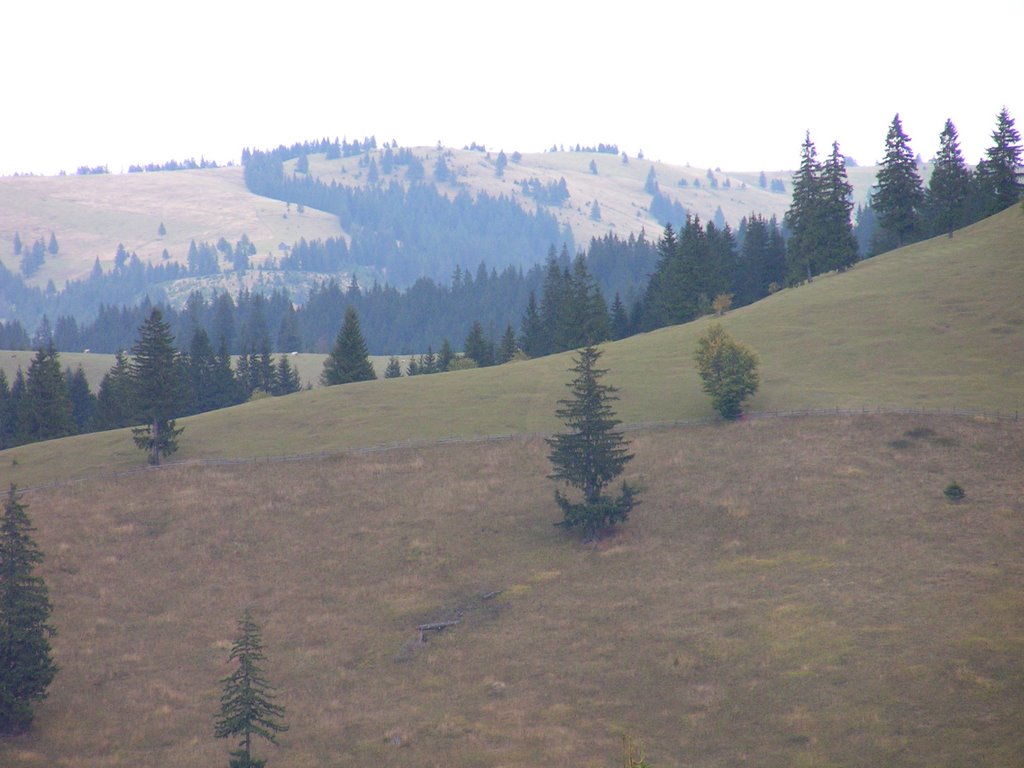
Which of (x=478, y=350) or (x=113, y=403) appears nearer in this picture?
(x=113, y=403)

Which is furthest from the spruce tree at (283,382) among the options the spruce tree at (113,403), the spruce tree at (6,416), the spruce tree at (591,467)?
the spruce tree at (591,467)

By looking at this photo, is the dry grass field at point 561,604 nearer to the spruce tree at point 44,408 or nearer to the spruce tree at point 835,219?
the spruce tree at point 44,408

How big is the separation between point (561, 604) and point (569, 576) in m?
4.07

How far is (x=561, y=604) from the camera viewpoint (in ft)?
175

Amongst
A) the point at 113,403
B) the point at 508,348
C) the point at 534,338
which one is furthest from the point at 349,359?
the point at 534,338

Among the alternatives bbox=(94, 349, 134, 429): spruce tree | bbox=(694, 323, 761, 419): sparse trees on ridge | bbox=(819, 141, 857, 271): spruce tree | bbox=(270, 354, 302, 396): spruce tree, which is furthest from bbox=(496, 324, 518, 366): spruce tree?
bbox=(694, 323, 761, 419): sparse trees on ridge

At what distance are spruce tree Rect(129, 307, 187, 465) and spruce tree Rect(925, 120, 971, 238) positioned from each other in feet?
307

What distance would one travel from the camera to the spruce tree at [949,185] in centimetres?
12169

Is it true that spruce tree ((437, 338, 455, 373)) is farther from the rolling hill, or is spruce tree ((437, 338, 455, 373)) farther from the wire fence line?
the wire fence line

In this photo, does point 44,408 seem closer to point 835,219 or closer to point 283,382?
point 283,382

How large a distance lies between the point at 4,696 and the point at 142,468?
36.3 metres

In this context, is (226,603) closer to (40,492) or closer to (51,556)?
(51,556)

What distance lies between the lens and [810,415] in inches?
2963

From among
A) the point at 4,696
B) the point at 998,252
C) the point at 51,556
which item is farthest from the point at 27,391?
the point at 998,252
